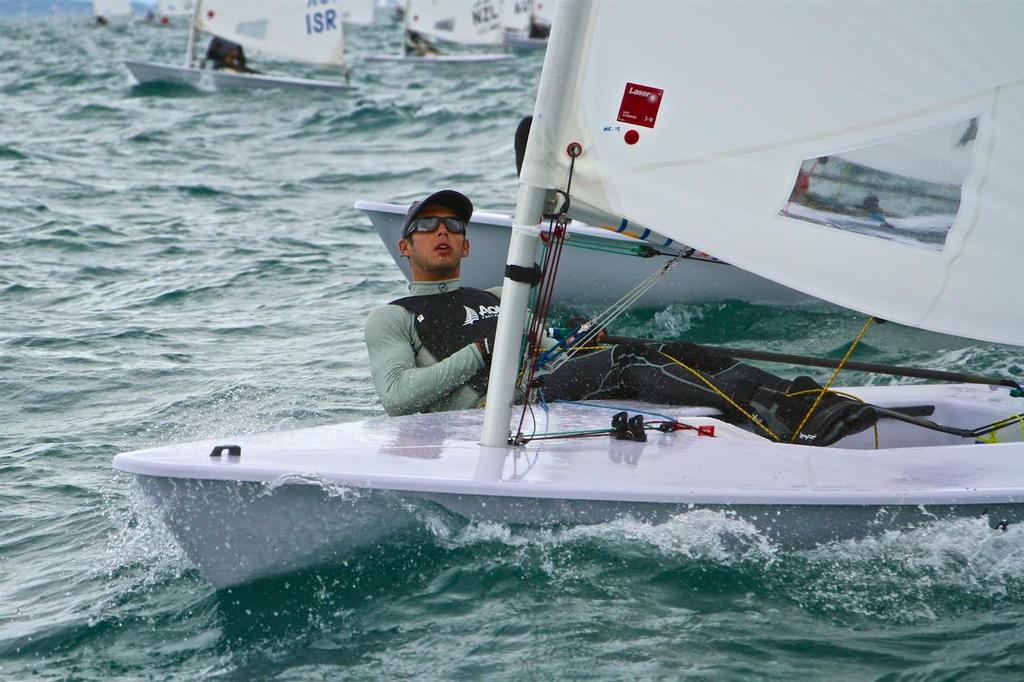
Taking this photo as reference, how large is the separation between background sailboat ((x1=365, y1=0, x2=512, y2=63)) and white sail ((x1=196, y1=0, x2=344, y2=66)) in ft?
22.7

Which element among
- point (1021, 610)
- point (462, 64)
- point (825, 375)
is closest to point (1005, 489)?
point (1021, 610)

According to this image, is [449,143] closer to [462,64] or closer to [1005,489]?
[1005,489]

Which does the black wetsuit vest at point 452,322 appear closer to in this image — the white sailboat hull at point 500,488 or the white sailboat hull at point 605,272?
the white sailboat hull at point 500,488

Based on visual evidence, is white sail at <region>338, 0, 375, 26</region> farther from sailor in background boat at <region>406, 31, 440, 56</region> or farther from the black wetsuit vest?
the black wetsuit vest

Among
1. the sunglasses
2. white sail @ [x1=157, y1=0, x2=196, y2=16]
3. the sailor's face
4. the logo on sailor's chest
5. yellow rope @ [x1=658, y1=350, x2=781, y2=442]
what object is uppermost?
white sail @ [x1=157, y1=0, x2=196, y2=16]

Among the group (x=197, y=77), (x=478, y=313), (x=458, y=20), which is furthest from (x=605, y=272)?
(x=458, y=20)

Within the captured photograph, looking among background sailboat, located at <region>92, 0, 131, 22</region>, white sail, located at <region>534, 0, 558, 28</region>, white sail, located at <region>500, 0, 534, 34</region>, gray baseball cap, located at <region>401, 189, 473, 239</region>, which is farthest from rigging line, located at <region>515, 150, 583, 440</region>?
background sailboat, located at <region>92, 0, 131, 22</region>

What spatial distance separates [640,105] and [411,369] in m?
1.16

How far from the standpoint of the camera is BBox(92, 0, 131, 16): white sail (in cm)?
5172

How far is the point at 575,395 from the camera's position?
163 inches

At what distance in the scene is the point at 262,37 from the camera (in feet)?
61.6

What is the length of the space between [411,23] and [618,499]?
25633mm

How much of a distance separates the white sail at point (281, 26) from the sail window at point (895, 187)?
52.4 feet

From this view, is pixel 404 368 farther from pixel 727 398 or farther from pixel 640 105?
pixel 640 105
